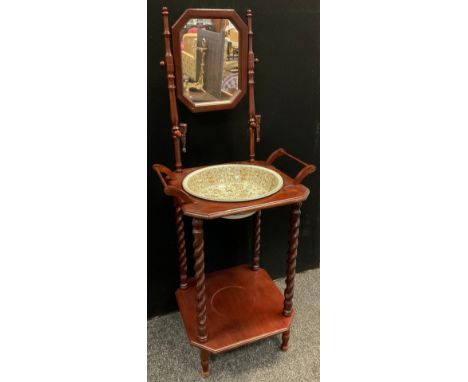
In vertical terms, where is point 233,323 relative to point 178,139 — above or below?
below

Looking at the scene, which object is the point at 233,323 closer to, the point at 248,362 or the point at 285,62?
the point at 248,362

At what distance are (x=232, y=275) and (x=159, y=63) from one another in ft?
3.71

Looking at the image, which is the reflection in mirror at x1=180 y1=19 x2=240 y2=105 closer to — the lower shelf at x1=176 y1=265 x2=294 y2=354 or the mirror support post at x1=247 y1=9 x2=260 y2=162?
the mirror support post at x1=247 y1=9 x2=260 y2=162

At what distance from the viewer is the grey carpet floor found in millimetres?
1640

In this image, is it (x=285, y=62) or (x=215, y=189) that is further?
(x=285, y=62)

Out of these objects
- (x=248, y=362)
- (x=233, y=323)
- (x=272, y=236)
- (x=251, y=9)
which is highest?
(x=251, y=9)

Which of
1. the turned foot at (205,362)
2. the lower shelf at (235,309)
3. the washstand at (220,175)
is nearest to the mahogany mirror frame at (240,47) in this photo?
the washstand at (220,175)

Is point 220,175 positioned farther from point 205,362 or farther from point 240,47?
point 205,362

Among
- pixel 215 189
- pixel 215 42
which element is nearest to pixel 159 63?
pixel 215 42

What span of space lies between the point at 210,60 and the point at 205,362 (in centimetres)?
133

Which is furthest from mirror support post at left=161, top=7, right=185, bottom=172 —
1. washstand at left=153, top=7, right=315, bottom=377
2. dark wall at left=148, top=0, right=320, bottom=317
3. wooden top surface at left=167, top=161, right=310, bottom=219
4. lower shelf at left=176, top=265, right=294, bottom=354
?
lower shelf at left=176, top=265, right=294, bottom=354

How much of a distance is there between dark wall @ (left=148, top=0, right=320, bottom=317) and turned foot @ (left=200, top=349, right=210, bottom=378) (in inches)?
18.8

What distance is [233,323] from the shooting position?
1.63 metres
